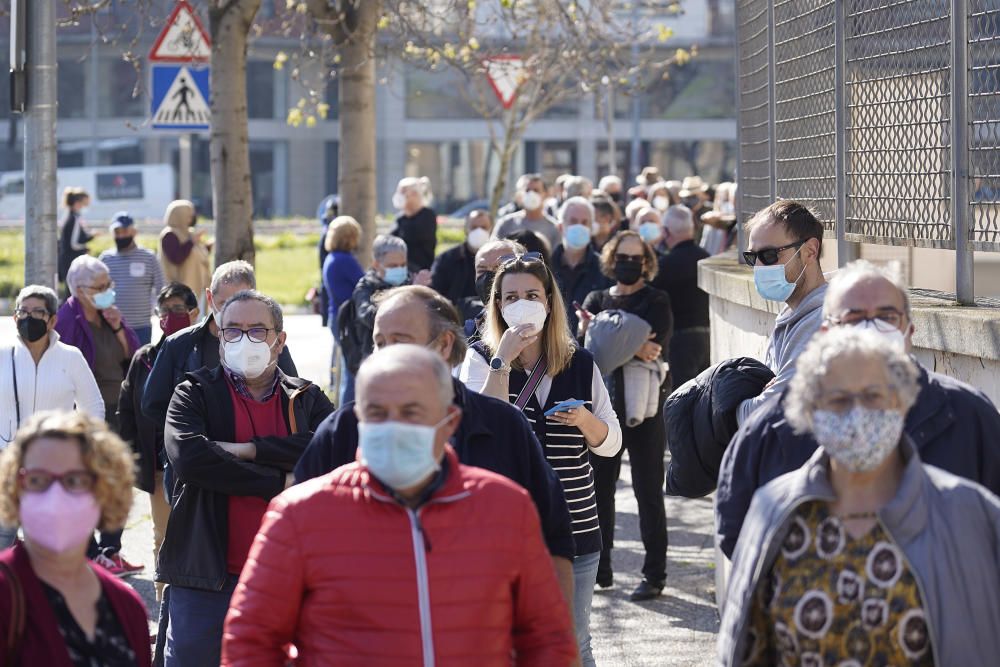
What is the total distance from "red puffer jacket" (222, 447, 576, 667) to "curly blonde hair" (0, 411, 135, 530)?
0.33 metres

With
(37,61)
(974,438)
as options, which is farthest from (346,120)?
(974,438)

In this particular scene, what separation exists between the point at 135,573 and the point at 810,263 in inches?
216

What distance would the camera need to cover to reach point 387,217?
51.8 metres

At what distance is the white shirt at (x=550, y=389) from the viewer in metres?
6.04

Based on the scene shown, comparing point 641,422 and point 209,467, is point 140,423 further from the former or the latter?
point 209,467

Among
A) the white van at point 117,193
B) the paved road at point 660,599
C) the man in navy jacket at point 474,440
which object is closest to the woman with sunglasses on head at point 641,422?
the paved road at point 660,599

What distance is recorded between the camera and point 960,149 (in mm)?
6117

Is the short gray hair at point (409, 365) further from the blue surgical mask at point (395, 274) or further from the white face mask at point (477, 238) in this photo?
the white face mask at point (477, 238)

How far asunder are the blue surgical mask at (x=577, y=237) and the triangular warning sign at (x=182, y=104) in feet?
9.69

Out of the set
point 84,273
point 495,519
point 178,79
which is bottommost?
point 495,519

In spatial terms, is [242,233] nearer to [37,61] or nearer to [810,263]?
[37,61]

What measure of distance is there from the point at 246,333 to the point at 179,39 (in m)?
6.96

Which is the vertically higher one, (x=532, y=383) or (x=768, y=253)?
(x=768, y=253)

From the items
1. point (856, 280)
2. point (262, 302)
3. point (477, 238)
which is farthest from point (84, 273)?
point (856, 280)
